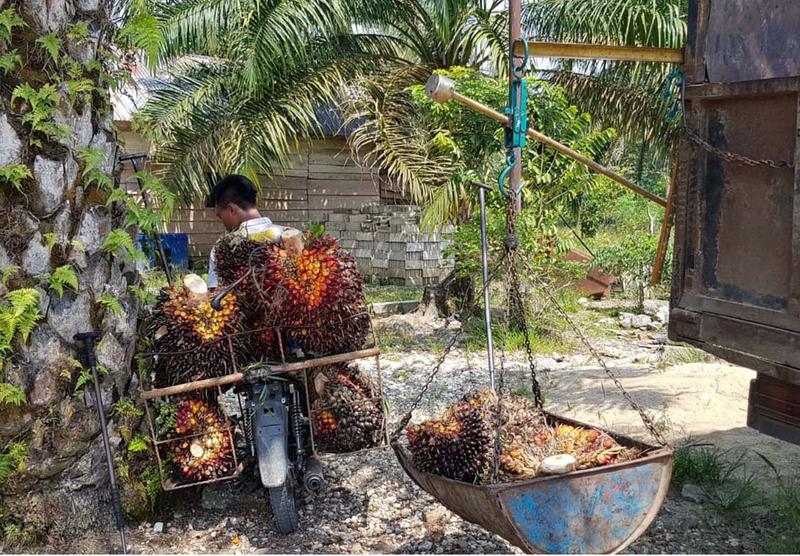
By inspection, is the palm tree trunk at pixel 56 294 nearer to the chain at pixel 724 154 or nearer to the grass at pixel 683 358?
the chain at pixel 724 154

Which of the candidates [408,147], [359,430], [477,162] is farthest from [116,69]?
[408,147]

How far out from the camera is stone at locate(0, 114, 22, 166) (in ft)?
10.5

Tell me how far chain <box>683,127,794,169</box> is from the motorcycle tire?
7.76ft

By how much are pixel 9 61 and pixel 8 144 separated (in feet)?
1.16

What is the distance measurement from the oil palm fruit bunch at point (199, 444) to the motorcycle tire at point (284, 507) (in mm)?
256

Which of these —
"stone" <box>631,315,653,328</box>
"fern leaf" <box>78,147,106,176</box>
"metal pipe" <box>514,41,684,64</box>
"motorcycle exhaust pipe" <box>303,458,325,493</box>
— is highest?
"metal pipe" <box>514,41,684,64</box>

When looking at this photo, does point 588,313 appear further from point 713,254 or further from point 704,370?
point 713,254

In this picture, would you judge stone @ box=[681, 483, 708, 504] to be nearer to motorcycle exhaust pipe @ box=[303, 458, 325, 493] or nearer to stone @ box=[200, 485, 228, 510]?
motorcycle exhaust pipe @ box=[303, 458, 325, 493]

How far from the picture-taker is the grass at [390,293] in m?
10.5

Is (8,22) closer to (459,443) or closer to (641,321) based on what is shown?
(459,443)

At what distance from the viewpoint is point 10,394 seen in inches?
122

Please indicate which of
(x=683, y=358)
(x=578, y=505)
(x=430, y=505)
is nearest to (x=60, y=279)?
(x=430, y=505)

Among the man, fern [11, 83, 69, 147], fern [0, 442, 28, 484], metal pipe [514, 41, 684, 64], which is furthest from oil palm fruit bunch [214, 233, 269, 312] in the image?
metal pipe [514, 41, 684, 64]

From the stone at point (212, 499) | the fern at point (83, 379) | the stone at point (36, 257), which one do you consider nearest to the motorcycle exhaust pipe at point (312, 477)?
the stone at point (212, 499)
